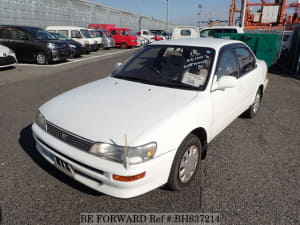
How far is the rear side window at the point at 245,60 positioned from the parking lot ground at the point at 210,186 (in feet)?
3.51

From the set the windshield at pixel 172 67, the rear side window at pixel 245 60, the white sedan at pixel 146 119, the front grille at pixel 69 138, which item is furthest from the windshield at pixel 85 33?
the front grille at pixel 69 138

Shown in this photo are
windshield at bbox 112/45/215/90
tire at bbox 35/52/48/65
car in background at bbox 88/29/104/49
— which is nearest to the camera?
windshield at bbox 112/45/215/90

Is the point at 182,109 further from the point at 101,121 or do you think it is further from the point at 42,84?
the point at 42,84

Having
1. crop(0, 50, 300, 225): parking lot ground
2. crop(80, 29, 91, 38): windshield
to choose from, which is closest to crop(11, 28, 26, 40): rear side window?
crop(80, 29, 91, 38): windshield

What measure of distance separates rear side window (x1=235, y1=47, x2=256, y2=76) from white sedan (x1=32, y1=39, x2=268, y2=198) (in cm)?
14

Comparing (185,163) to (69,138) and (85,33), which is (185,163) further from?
(85,33)

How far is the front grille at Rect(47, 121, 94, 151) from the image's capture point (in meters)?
2.04

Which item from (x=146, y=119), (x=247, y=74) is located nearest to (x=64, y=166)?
(x=146, y=119)

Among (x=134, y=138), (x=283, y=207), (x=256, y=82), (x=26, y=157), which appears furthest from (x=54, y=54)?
(x=283, y=207)

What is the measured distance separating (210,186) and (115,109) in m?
1.40

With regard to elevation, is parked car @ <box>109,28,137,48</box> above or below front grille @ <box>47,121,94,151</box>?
above

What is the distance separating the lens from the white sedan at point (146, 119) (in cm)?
196

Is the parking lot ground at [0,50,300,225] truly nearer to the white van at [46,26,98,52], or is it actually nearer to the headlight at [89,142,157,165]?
the headlight at [89,142,157,165]

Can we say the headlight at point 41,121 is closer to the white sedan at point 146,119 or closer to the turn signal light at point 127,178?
the white sedan at point 146,119
